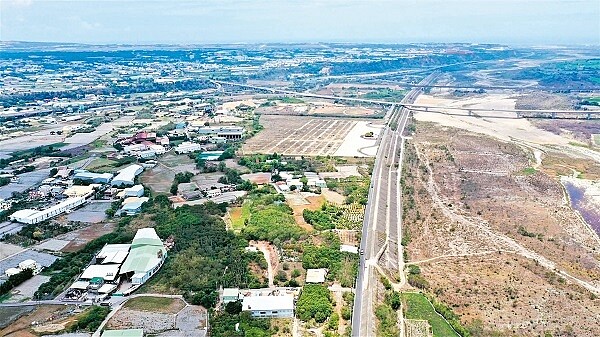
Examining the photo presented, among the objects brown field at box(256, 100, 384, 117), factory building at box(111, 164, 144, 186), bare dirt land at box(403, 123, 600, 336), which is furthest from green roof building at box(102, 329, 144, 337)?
brown field at box(256, 100, 384, 117)

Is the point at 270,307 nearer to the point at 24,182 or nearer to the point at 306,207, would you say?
the point at 306,207

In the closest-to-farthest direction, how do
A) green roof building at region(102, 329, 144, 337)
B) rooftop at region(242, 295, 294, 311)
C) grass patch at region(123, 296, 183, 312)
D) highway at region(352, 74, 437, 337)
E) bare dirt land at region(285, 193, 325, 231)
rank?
green roof building at region(102, 329, 144, 337) → rooftop at region(242, 295, 294, 311) → highway at region(352, 74, 437, 337) → grass patch at region(123, 296, 183, 312) → bare dirt land at region(285, 193, 325, 231)

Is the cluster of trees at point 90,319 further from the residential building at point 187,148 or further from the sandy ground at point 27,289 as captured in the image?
the residential building at point 187,148

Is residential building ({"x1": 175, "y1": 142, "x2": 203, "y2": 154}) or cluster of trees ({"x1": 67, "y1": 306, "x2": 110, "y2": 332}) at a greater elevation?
cluster of trees ({"x1": 67, "y1": 306, "x2": 110, "y2": 332})

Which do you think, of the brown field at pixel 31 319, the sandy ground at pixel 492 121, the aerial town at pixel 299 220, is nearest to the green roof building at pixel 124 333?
the aerial town at pixel 299 220

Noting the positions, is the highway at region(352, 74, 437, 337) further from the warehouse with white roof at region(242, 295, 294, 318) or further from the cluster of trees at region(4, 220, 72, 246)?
the cluster of trees at region(4, 220, 72, 246)
